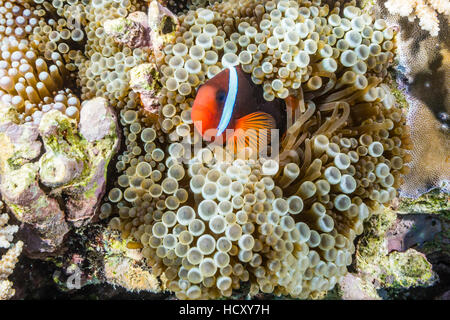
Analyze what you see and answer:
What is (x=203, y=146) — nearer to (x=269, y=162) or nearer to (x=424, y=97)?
(x=269, y=162)

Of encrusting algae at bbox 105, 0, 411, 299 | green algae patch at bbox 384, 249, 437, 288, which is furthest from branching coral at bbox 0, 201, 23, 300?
green algae patch at bbox 384, 249, 437, 288

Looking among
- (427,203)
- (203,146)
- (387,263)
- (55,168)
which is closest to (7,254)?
(55,168)

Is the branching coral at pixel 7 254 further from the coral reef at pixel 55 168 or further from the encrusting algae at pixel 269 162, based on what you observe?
the encrusting algae at pixel 269 162

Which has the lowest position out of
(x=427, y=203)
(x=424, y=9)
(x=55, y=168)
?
(x=427, y=203)

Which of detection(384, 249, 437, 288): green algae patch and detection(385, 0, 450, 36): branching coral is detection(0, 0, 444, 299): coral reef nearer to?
detection(385, 0, 450, 36): branching coral
